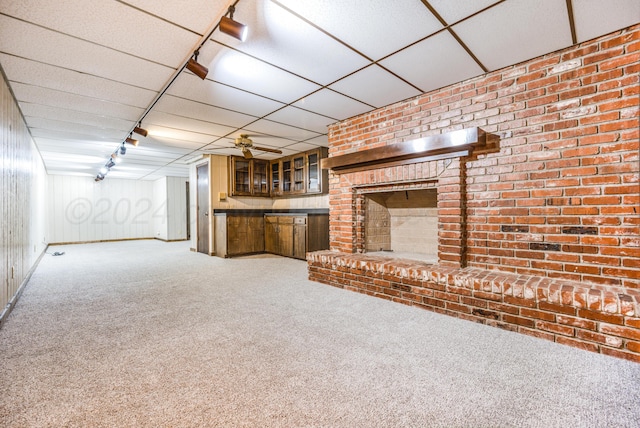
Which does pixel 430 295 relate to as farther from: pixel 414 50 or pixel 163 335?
pixel 163 335

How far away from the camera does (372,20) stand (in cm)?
191

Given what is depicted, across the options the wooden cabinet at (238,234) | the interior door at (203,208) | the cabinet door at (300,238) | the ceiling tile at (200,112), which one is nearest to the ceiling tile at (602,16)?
the ceiling tile at (200,112)

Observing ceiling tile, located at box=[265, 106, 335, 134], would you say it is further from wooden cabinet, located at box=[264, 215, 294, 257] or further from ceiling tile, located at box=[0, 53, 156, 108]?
wooden cabinet, located at box=[264, 215, 294, 257]

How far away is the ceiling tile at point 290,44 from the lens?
1.85 metres

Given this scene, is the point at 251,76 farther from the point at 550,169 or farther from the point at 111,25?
→ the point at 550,169

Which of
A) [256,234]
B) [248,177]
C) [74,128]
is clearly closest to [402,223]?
[256,234]

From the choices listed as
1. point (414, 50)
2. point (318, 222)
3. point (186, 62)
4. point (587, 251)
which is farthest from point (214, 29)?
point (318, 222)

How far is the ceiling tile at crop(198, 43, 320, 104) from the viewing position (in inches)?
92.0

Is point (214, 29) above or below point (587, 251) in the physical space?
above

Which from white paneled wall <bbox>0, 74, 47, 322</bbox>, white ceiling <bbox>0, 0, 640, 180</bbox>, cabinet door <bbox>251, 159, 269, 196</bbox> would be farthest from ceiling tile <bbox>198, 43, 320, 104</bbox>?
cabinet door <bbox>251, 159, 269, 196</bbox>

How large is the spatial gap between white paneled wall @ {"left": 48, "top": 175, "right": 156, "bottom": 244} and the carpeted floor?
7603 millimetres

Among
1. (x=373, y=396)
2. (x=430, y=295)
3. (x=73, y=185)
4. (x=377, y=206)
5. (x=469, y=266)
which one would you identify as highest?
(x=73, y=185)

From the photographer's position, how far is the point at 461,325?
2396mm

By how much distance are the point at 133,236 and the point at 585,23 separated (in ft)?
38.8
